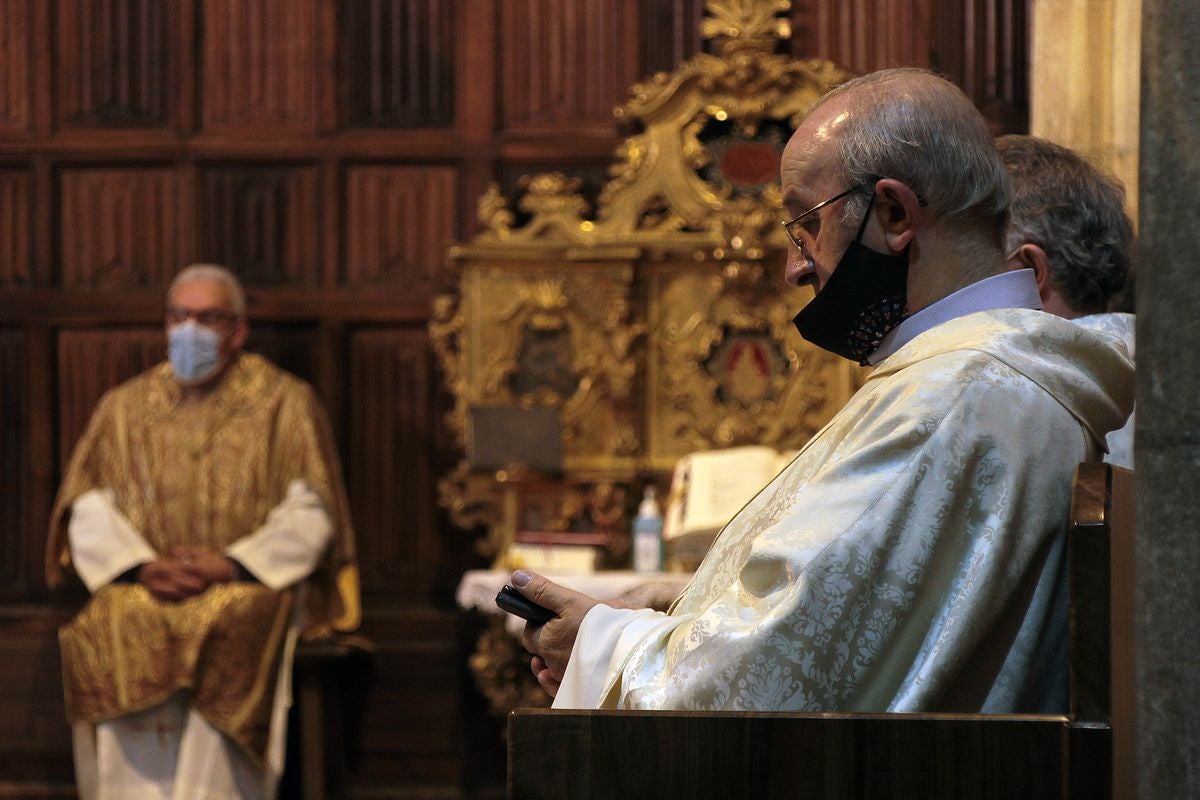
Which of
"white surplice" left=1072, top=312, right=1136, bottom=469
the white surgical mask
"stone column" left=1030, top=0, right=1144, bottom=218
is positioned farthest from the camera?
the white surgical mask

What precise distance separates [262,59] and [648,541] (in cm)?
247

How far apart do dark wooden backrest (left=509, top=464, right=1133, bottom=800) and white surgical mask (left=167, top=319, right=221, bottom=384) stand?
4586mm

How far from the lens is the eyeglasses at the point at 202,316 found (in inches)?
244

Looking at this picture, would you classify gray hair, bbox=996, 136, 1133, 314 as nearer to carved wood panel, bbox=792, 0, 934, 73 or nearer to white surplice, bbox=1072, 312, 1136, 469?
white surplice, bbox=1072, 312, 1136, 469

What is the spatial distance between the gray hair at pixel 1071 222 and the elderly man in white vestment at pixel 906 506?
69 cm

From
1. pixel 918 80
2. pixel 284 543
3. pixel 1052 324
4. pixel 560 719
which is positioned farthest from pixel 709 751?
pixel 284 543

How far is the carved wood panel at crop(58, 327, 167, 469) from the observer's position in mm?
6824

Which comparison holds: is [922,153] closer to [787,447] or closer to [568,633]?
[568,633]

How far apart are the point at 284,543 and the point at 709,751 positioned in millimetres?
4384

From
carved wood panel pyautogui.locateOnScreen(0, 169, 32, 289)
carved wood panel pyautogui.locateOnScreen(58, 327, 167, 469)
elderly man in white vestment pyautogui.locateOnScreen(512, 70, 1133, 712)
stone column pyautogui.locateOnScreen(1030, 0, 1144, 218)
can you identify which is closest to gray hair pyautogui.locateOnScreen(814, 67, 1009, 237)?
elderly man in white vestment pyautogui.locateOnScreen(512, 70, 1133, 712)

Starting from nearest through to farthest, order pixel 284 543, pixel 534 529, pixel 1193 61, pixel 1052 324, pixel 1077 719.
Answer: pixel 1193 61 < pixel 1077 719 < pixel 1052 324 < pixel 284 543 < pixel 534 529

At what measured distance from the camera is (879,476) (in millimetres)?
2004

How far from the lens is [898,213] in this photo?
2.25 m

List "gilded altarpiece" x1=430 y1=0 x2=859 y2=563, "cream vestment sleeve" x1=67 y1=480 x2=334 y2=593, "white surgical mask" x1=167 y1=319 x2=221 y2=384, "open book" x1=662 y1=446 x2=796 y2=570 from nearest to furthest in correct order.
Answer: "open book" x1=662 y1=446 x2=796 y2=570, "cream vestment sleeve" x1=67 y1=480 x2=334 y2=593, "white surgical mask" x1=167 y1=319 x2=221 y2=384, "gilded altarpiece" x1=430 y1=0 x2=859 y2=563
